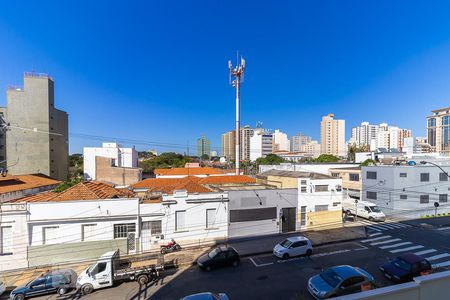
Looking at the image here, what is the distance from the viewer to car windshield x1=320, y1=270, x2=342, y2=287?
1155 cm

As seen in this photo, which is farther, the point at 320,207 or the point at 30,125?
the point at 30,125

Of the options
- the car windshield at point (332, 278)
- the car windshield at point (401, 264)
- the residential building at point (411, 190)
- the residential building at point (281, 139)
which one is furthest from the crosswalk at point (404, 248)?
the residential building at point (281, 139)

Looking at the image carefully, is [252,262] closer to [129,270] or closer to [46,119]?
[129,270]

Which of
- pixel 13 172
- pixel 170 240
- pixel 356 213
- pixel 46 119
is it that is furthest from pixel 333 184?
pixel 13 172

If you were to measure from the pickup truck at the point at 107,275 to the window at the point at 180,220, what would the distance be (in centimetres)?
524

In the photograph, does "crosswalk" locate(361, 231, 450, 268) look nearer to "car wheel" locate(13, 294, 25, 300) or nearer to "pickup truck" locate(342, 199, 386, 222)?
"pickup truck" locate(342, 199, 386, 222)

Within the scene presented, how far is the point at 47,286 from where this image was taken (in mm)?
13398

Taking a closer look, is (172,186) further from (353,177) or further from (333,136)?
(333,136)

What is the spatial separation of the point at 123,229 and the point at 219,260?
857cm

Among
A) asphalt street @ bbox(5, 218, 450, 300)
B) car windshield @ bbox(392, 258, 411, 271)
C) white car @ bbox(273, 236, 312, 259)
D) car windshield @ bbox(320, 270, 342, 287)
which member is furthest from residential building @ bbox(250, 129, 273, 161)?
car windshield @ bbox(320, 270, 342, 287)

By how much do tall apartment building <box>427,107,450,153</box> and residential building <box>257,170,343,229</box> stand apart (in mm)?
97749

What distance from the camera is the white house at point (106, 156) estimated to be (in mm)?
47781

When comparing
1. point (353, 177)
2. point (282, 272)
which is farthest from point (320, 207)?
point (353, 177)

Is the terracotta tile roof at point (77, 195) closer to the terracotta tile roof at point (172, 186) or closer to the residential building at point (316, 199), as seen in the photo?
the terracotta tile roof at point (172, 186)
